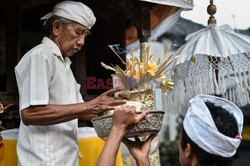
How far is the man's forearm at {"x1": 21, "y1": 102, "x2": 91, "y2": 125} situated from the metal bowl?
0.84 ft

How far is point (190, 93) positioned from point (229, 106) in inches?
105

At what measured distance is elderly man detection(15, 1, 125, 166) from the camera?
245 cm

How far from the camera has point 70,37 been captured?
9.16 feet

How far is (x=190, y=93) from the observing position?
445 cm

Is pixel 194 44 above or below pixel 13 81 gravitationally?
above

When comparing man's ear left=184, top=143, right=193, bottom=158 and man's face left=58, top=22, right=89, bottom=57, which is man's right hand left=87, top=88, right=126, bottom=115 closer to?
man's face left=58, top=22, right=89, bottom=57

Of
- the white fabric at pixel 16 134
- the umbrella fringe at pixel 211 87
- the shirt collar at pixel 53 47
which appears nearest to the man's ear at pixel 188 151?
the shirt collar at pixel 53 47

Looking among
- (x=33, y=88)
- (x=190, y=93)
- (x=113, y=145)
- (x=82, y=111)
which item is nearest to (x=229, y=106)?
(x=113, y=145)

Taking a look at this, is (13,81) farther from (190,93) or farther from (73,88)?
(190,93)

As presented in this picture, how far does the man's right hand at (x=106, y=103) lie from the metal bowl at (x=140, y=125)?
0.45 ft

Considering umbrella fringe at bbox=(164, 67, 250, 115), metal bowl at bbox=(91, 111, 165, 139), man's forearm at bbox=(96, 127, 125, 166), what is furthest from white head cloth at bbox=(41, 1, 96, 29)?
umbrella fringe at bbox=(164, 67, 250, 115)

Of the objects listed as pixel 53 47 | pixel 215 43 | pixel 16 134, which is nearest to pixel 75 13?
pixel 53 47

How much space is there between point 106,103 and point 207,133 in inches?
33.6

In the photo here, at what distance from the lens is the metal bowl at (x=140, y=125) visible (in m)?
2.11
